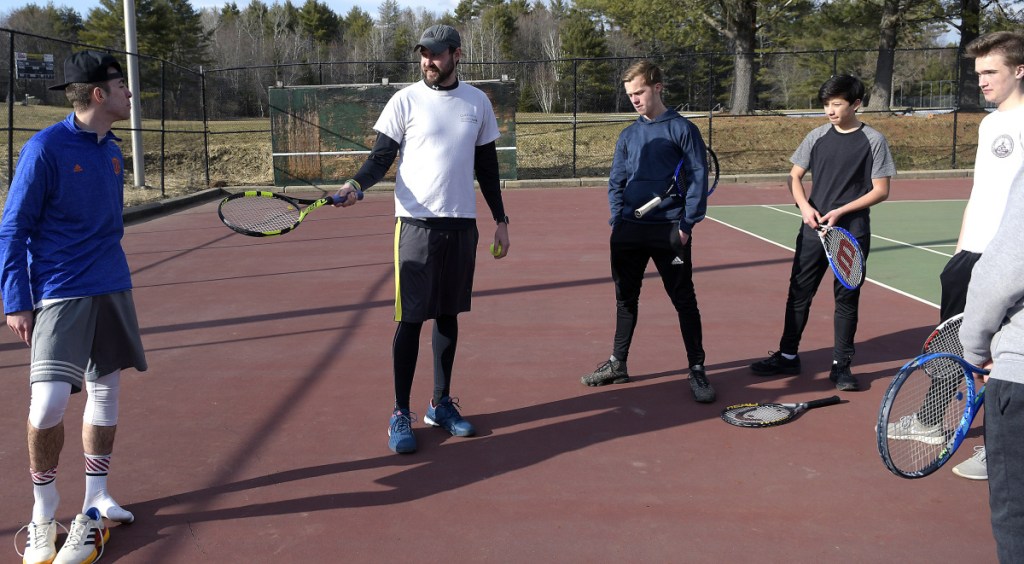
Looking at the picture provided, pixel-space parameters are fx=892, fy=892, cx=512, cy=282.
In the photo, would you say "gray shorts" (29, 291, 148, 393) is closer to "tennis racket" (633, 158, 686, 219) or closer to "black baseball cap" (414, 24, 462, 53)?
"black baseball cap" (414, 24, 462, 53)

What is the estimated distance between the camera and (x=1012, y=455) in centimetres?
235

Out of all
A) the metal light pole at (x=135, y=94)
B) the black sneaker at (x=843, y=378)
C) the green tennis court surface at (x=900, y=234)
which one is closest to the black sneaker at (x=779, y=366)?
the black sneaker at (x=843, y=378)

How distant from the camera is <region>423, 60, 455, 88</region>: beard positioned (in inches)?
173

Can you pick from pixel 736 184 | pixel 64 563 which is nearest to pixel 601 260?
pixel 64 563

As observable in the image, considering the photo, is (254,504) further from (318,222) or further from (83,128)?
(318,222)

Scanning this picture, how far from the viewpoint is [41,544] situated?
3.42 meters

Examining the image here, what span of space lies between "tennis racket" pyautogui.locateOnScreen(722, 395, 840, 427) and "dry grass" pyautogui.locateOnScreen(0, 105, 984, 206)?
1626cm

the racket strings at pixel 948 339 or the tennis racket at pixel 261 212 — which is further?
the tennis racket at pixel 261 212

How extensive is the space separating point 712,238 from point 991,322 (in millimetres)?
9654

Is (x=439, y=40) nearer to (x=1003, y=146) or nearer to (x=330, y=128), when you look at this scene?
(x=1003, y=146)

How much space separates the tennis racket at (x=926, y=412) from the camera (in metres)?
2.88

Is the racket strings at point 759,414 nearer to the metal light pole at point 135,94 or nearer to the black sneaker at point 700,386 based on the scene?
the black sneaker at point 700,386

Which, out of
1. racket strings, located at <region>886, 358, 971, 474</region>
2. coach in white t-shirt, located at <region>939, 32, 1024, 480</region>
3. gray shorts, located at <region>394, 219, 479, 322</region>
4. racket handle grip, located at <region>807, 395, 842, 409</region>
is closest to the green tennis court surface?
racket handle grip, located at <region>807, 395, 842, 409</region>

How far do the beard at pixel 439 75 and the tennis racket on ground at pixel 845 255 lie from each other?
2411mm
